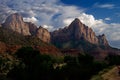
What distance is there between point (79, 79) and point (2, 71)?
59636mm

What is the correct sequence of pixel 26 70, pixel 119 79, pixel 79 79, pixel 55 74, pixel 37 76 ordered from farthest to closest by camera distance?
pixel 26 70 → pixel 37 76 → pixel 55 74 → pixel 79 79 → pixel 119 79

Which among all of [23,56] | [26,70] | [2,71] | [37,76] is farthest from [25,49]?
[37,76]

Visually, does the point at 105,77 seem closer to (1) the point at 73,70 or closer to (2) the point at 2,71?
(1) the point at 73,70

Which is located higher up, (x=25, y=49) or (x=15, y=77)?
(x=25, y=49)

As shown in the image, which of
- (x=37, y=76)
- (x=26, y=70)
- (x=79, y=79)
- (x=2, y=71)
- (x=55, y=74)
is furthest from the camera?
(x=2, y=71)

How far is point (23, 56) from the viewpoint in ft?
491

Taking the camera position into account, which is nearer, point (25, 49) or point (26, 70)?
point (26, 70)

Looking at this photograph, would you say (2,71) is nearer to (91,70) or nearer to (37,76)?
(37,76)

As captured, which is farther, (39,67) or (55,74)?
(39,67)

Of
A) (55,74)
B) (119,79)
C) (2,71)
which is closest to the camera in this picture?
(119,79)

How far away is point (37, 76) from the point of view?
107125mm

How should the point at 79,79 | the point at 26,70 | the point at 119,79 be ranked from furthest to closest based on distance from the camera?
the point at 26,70, the point at 79,79, the point at 119,79

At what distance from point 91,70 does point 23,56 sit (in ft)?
192

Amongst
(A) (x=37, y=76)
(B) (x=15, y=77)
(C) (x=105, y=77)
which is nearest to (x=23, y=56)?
(B) (x=15, y=77)
